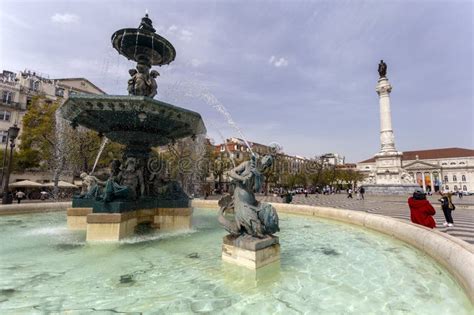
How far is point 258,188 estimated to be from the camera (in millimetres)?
4785

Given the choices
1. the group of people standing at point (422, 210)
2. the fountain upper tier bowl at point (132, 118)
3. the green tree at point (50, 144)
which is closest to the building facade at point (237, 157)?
the green tree at point (50, 144)

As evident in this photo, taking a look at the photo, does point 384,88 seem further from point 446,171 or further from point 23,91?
point 446,171

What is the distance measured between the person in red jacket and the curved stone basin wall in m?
0.68

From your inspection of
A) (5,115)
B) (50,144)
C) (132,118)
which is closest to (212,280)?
(132,118)

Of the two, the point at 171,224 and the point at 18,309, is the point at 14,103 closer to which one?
the point at 171,224

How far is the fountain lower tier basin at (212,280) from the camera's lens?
3049 mm

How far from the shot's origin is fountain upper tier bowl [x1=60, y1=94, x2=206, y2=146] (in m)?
6.78

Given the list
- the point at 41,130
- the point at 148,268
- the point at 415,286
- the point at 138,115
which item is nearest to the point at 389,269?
the point at 415,286

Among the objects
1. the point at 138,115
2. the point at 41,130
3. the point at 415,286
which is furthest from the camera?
the point at 41,130

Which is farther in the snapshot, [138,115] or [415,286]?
[138,115]

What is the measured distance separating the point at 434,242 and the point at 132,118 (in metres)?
7.94

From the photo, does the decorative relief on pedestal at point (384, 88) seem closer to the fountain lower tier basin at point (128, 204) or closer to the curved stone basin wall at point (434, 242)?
the curved stone basin wall at point (434, 242)

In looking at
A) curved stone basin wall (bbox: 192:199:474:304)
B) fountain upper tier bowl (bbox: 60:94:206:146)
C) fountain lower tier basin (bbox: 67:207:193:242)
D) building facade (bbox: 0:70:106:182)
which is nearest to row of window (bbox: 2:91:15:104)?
building facade (bbox: 0:70:106:182)

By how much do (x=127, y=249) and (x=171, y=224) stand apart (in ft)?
8.10
